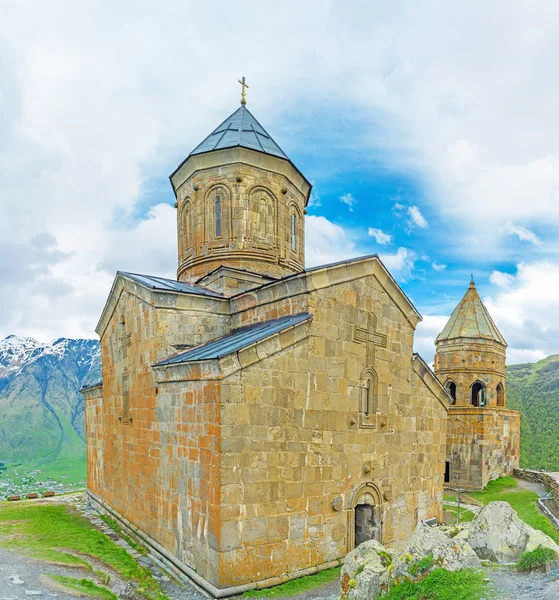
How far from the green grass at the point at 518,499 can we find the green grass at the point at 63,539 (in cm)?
971

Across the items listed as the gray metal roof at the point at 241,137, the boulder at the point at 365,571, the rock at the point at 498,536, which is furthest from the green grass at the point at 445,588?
the gray metal roof at the point at 241,137

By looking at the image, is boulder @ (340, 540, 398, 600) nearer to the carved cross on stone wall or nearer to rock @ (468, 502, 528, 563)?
rock @ (468, 502, 528, 563)

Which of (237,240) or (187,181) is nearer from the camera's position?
(237,240)

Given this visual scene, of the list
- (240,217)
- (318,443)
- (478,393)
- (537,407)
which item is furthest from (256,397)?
(537,407)

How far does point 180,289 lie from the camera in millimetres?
8188

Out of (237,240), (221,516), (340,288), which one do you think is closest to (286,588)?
(221,516)

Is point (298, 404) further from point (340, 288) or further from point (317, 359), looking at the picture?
point (340, 288)

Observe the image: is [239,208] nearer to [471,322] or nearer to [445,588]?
[445,588]

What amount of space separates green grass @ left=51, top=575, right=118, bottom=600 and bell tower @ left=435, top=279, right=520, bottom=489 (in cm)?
1497

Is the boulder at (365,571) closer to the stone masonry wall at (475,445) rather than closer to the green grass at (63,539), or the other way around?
the green grass at (63,539)

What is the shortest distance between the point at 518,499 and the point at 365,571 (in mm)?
13010

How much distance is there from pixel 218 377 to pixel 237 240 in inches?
209

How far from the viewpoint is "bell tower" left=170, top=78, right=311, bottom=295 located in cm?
1066

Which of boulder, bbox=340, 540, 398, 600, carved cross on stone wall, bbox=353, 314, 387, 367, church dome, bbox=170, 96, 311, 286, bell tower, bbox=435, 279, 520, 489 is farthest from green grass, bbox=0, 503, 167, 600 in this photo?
bell tower, bbox=435, 279, 520, 489
